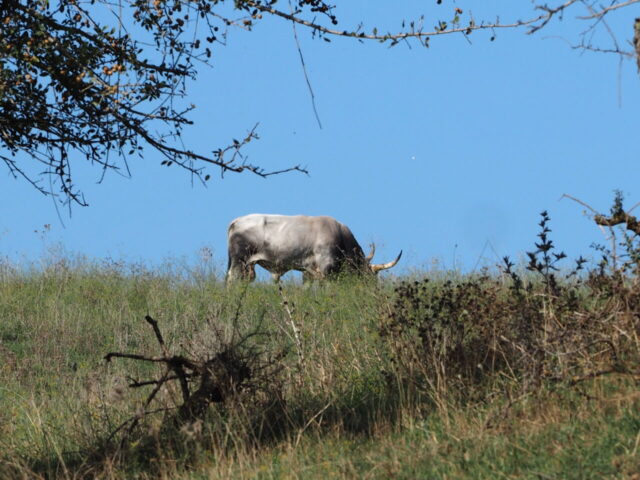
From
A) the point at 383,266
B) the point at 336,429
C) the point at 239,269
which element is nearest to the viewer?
the point at 336,429

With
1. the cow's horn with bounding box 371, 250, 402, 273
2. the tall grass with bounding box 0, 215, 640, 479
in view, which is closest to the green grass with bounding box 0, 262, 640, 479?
the tall grass with bounding box 0, 215, 640, 479

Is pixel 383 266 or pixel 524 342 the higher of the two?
pixel 383 266

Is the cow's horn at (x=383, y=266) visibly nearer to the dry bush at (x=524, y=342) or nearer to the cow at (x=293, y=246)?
the cow at (x=293, y=246)

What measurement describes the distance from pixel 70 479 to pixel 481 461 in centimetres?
325

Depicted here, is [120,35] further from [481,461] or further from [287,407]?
[481,461]

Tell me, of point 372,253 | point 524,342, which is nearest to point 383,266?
point 372,253

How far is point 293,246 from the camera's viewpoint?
21.5 m

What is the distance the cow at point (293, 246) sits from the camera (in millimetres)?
21266

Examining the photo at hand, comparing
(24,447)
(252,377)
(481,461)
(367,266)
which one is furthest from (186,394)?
(367,266)

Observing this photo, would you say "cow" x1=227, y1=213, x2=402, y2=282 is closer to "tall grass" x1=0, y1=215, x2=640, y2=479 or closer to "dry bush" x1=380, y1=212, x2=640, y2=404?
"tall grass" x1=0, y1=215, x2=640, y2=479

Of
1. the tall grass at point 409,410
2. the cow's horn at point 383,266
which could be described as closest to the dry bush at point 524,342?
the tall grass at point 409,410

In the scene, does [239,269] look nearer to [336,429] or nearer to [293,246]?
[293,246]

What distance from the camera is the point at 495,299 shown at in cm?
838

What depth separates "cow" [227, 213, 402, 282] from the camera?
837 inches
